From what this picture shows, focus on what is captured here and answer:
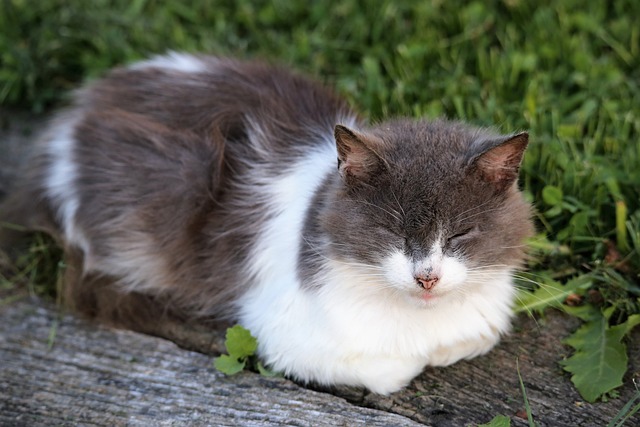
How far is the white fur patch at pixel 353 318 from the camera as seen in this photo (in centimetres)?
287

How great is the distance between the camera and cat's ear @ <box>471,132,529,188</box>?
2580mm

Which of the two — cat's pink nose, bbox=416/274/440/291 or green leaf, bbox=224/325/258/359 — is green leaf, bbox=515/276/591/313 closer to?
cat's pink nose, bbox=416/274/440/291

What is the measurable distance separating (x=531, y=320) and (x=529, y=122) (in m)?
1.06

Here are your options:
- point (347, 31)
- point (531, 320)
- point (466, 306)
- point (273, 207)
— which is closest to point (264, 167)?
point (273, 207)

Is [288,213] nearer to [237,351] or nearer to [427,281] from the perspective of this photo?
[237,351]

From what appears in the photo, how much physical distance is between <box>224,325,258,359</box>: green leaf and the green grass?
4.13ft

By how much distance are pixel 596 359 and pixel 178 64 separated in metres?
2.31

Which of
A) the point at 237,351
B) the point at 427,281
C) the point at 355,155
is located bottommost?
the point at 237,351

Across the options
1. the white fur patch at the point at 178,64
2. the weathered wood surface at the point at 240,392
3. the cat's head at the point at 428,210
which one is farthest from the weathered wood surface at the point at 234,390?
the white fur patch at the point at 178,64

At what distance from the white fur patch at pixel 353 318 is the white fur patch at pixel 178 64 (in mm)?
910

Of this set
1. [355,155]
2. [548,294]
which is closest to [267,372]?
[355,155]

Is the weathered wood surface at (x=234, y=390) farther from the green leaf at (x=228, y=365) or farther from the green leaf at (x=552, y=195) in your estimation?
the green leaf at (x=552, y=195)

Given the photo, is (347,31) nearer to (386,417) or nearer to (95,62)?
(95,62)

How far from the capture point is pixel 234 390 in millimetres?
3059
